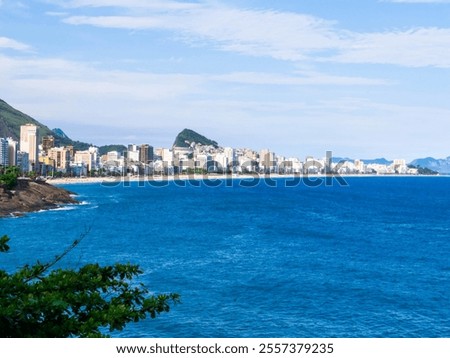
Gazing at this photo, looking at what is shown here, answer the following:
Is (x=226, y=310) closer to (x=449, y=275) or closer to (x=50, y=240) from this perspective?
(x=449, y=275)

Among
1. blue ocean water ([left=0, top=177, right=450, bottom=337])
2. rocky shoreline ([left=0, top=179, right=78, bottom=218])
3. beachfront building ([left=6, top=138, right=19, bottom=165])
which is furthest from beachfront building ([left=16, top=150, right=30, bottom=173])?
blue ocean water ([left=0, top=177, right=450, bottom=337])

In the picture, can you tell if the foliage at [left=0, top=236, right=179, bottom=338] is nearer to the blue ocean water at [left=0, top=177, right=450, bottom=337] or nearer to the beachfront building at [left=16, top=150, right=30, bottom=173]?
the blue ocean water at [left=0, top=177, right=450, bottom=337]

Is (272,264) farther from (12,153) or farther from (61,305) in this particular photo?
(12,153)

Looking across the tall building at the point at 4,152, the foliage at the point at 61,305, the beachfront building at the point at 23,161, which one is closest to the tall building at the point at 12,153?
the tall building at the point at 4,152

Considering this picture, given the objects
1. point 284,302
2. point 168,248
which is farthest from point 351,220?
point 284,302

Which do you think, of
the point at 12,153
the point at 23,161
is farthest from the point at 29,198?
the point at 23,161

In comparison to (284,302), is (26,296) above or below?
above
